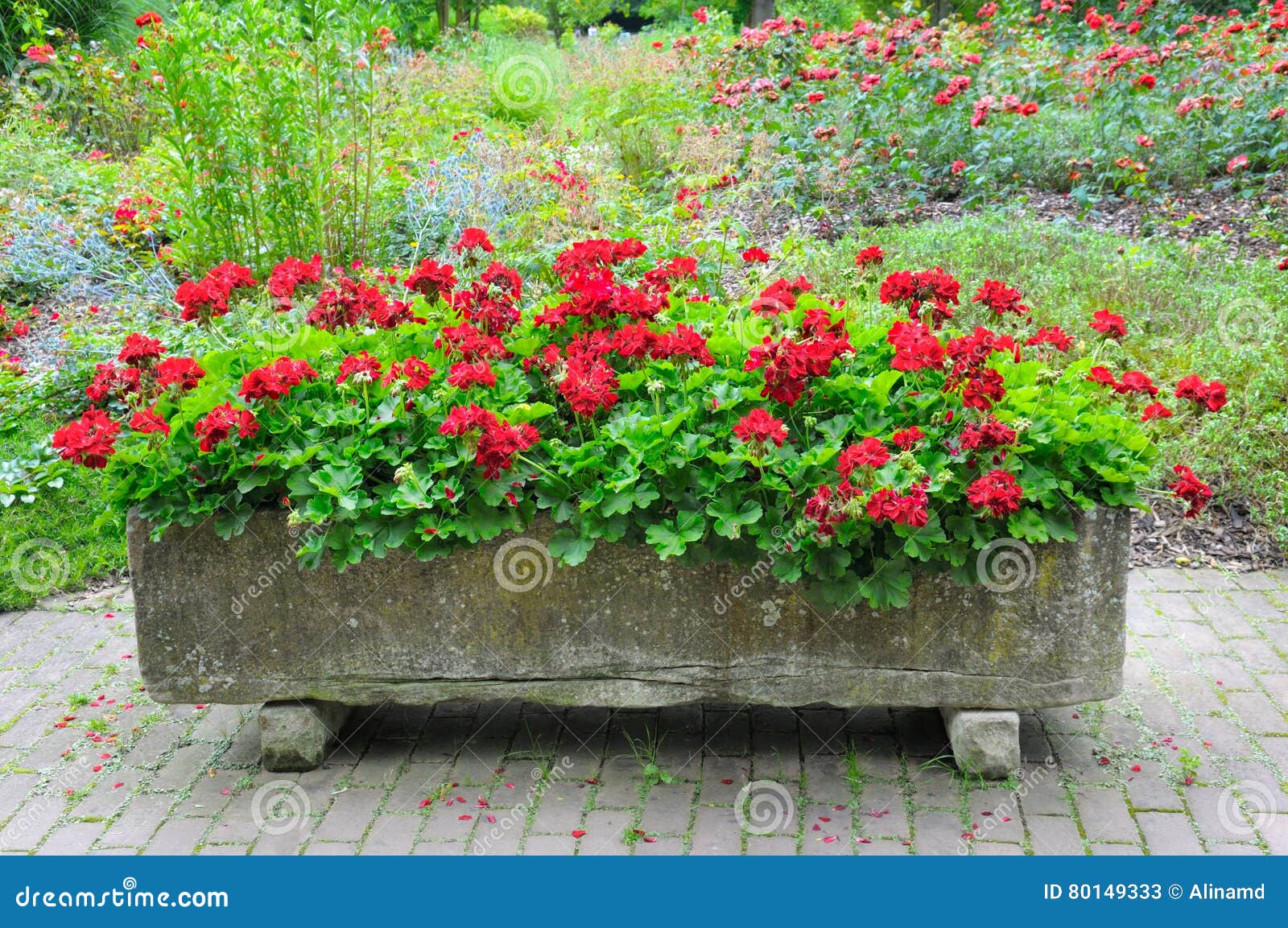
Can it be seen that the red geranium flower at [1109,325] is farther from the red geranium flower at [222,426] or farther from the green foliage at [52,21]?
the green foliage at [52,21]

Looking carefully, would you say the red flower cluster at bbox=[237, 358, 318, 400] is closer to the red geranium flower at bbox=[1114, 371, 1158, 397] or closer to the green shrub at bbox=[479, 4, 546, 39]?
the red geranium flower at bbox=[1114, 371, 1158, 397]

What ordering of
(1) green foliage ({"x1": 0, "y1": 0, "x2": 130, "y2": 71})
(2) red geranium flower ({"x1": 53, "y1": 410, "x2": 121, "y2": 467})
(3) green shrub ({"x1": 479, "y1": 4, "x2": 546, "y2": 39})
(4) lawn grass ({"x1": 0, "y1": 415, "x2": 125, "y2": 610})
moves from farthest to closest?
(3) green shrub ({"x1": 479, "y1": 4, "x2": 546, "y2": 39}), (1) green foliage ({"x1": 0, "y1": 0, "x2": 130, "y2": 71}), (4) lawn grass ({"x1": 0, "y1": 415, "x2": 125, "y2": 610}), (2) red geranium flower ({"x1": 53, "y1": 410, "x2": 121, "y2": 467})

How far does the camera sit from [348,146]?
6.26m

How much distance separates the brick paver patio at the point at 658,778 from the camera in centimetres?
283

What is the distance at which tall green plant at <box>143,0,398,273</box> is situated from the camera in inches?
210

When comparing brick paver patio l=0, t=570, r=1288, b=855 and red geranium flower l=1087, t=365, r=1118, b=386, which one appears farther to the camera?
red geranium flower l=1087, t=365, r=1118, b=386

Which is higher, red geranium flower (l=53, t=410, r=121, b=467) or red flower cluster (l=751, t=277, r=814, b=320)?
red flower cluster (l=751, t=277, r=814, b=320)

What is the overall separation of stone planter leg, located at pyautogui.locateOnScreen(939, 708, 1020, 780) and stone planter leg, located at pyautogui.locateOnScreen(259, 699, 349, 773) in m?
1.82

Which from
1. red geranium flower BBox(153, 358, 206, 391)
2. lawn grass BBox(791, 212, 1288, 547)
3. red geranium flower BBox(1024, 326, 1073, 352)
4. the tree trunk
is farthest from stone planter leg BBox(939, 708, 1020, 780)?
the tree trunk

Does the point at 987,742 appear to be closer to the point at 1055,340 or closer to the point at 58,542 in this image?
the point at 1055,340

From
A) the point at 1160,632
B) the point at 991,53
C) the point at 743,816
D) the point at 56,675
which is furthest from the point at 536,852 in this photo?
the point at 991,53

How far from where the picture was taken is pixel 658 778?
3.10m

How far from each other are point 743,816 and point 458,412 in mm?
1302

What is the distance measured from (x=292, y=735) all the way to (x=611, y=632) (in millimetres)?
988
